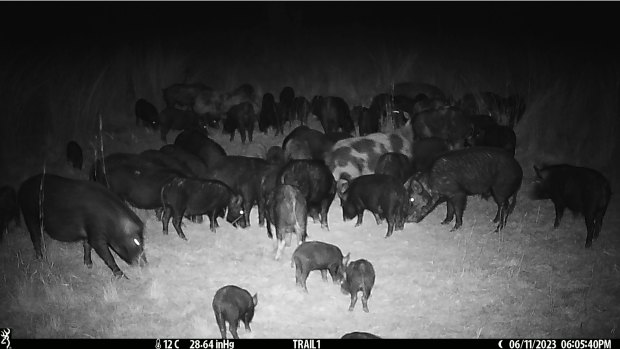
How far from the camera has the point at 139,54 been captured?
12.1 metres

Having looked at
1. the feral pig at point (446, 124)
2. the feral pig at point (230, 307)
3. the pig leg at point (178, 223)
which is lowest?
the feral pig at point (230, 307)

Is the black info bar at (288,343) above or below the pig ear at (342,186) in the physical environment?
below

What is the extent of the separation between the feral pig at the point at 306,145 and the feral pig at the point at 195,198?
5.57ft

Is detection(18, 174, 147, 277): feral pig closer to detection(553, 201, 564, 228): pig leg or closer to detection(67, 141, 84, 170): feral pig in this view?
detection(67, 141, 84, 170): feral pig

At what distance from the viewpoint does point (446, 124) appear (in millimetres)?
8742

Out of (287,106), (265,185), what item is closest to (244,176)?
(265,185)

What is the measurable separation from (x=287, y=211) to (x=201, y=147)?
2861 mm

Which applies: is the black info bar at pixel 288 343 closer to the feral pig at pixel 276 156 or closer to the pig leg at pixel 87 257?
the pig leg at pixel 87 257

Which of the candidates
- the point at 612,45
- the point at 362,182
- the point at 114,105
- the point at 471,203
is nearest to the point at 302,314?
the point at 362,182

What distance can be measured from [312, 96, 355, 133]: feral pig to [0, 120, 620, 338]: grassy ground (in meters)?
3.38

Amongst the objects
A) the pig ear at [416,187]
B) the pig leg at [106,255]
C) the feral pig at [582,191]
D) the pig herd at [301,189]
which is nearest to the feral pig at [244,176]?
the pig herd at [301,189]

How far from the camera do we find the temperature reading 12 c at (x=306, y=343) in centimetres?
431

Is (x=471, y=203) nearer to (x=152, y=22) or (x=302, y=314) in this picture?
(x=302, y=314)

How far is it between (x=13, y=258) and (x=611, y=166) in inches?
313
